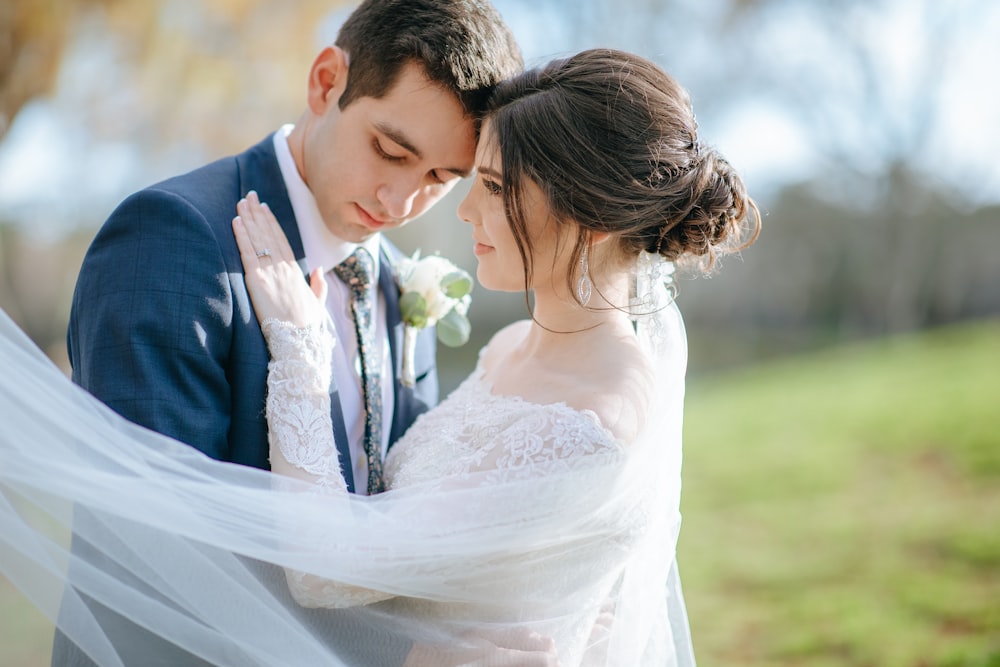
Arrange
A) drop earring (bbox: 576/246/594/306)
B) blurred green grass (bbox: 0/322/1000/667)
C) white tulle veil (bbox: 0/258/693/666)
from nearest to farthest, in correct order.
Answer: white tulle veil (bbox: 0/258/693/666)
drop earring (bbox: 576/246/594/306)
blurred green grass (bbox: 0/322/1000/667)

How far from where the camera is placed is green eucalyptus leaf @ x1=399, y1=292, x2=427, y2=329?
267 cm

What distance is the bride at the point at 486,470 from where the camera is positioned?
166 centimetres

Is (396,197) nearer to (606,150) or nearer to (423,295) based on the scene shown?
(423,295)

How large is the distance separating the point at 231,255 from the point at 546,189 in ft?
2.67

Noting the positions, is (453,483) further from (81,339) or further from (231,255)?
(81,339)

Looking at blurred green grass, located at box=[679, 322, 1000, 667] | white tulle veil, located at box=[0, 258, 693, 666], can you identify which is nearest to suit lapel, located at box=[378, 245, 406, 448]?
white tulle veil, located at box=[0, 258, 693, 666]

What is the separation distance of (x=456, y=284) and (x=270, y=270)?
0.74m

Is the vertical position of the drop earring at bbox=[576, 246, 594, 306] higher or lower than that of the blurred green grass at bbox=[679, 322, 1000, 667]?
higher

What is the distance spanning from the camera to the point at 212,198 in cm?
217

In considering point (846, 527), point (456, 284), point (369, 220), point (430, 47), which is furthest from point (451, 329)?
point (846, 527)

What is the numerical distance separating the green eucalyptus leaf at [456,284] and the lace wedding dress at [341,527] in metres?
0.44

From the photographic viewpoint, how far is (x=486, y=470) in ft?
6.75

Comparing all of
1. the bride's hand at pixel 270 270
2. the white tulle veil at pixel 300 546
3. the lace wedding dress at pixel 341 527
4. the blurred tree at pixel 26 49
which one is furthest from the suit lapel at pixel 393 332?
the blurred tree at pixel 26 49

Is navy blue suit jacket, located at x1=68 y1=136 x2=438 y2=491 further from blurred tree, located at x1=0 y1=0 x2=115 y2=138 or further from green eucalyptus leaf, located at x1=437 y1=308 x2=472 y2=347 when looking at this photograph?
blurred tree, located at x1=0 y1=0 x2=115 y2=138
